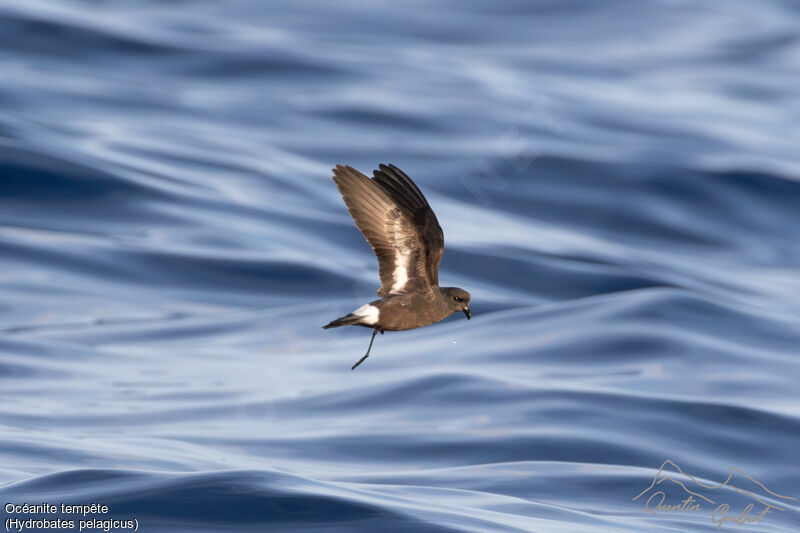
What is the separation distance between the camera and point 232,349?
2639 cm

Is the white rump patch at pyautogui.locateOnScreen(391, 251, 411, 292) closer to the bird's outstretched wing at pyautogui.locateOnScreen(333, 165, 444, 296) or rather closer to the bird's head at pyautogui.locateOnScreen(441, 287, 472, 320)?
the bird's outstretched wing at pyautogui.locateOnScreen(333, 165, 444, 296)

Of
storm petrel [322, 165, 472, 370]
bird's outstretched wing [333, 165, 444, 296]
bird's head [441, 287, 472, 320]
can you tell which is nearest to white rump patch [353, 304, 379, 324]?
storm petrel [322, 165, 472, 370]

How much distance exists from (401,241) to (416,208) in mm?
195

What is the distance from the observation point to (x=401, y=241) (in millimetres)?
7004

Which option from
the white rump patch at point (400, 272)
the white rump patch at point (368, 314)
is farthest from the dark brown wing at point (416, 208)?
the white rump patch at point (368, 314)

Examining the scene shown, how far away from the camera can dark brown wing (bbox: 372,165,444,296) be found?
693 centimetres

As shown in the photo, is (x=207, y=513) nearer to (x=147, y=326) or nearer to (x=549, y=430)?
(x=549, y=430)

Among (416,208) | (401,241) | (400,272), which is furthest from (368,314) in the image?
(416,208)

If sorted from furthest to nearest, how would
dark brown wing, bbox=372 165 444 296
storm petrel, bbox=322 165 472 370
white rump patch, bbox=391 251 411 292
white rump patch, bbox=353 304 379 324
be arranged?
dark brown wing, bbox=372 165 444 296, white rump patch, bbox=391 251 411 292, storm petrel, bbox=322 165 472 370, white rump patch, bbox=353 304 379 324

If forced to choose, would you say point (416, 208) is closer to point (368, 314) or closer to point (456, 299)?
point (456, 299)

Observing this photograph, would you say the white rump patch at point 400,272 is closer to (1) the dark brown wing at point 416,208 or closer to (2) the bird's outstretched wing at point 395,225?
(2) the bird's outstretched wing at point 395,225

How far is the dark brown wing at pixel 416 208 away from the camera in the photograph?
6.93 m

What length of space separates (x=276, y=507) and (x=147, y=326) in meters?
16.0

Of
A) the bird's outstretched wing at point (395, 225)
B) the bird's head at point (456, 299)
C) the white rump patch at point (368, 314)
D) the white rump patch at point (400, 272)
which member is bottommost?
the white rump patch at point (368, 314)
